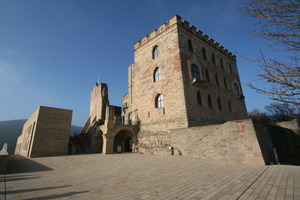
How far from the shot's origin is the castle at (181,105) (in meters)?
8.60

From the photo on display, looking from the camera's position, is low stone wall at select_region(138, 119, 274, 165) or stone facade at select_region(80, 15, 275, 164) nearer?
low stone wall at select_region(138, 119, 274, 165)

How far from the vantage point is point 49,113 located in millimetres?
15070

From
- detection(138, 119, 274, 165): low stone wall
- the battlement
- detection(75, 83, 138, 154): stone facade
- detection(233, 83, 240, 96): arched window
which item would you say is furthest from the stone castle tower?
detection(138, 119, 274, 165): low stone wall

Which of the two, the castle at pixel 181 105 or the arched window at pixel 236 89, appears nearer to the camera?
the castle at pixel 181 105

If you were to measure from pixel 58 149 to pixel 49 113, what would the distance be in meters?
4.03

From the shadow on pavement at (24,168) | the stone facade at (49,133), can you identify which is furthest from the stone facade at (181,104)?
the shadow on pavement at (24,168)

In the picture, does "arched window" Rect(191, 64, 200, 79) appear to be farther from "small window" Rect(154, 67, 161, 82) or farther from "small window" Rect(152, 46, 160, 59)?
"small window" Rect(152, 46, 160, 59)

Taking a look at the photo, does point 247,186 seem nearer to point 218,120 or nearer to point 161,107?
point 161,107

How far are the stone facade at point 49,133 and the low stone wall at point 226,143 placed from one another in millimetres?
10802

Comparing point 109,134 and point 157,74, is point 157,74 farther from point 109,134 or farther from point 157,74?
point 109,134

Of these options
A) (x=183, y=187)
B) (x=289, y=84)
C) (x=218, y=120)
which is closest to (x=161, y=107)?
(x=218, y=120)

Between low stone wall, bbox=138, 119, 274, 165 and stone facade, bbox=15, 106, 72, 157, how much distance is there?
35.4ft

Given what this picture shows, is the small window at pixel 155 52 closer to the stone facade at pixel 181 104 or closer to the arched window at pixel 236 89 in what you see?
the stone facade at pixel 181 104

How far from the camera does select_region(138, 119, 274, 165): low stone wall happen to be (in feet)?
23.4
